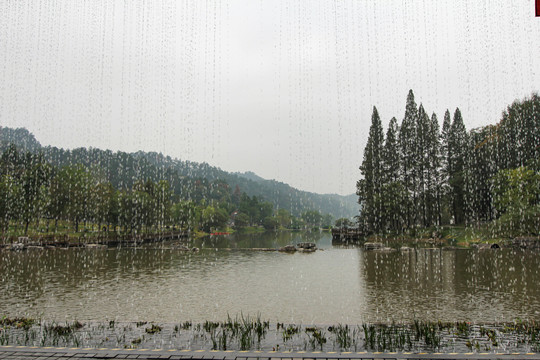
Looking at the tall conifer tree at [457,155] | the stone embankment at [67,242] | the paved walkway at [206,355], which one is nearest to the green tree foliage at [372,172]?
the tall conifer tree at [457,155]

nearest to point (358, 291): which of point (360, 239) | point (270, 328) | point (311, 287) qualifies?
point (311, 287)

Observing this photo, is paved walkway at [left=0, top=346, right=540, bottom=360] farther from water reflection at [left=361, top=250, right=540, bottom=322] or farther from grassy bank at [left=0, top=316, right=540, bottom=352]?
water reflection at [left=361, top=250, right=540, bottom=322]

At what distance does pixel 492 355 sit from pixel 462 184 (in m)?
67.4

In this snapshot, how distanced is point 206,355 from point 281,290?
14.9 meters

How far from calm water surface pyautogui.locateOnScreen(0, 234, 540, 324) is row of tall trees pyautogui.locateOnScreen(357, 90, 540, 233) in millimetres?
30427

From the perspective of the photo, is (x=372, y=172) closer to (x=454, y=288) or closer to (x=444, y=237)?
(x=444, y=237)

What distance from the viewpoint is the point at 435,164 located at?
73.9m

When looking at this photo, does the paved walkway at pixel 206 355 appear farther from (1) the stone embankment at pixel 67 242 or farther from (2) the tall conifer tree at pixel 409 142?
(2) the tall conifer tree at pixel 409 142

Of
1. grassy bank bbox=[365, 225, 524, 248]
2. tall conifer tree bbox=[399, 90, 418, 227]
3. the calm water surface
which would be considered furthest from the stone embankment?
tall conifer tree bbox=[399, 90, 418, 227]

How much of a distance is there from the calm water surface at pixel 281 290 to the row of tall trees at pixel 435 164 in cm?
3043

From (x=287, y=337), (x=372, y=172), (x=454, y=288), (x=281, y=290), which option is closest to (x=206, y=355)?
(x=287, y=337)

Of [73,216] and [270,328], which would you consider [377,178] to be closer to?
[73,216]

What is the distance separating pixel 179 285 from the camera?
26641 mm

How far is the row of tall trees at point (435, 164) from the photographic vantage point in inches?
2549
